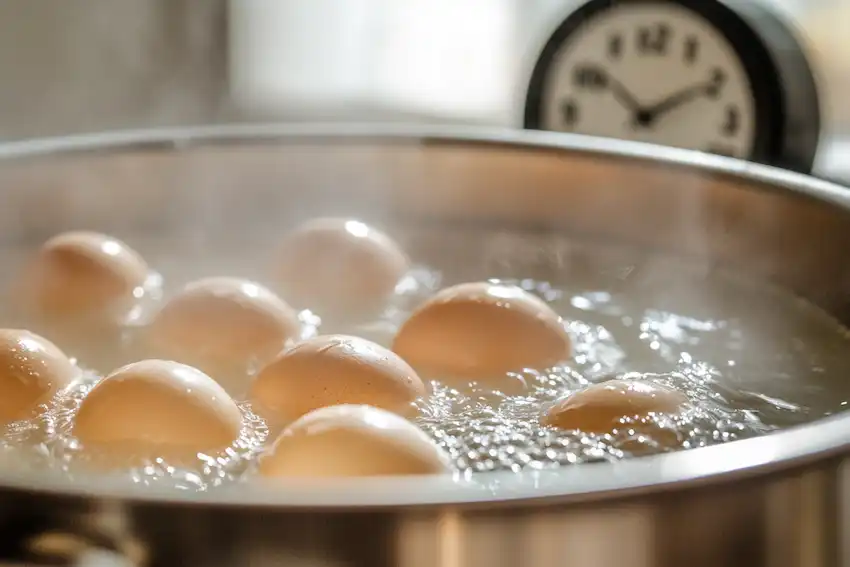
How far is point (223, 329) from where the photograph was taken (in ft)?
2.93

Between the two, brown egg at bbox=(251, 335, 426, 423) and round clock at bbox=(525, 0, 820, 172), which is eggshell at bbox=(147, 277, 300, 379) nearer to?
brown egg at bbox=(251, 335, 426, 423)

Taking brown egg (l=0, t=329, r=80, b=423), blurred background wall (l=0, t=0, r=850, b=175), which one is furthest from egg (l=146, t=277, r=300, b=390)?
blurred background wall (l=0, t=0, r=850, b=175)

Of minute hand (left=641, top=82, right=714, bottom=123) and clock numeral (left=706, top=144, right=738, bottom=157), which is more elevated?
minute hand (left=641, top=82, right=714, bottom=123)

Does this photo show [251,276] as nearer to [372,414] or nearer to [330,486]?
[372,414]

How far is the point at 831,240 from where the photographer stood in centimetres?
94

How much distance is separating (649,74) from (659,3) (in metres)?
0.11

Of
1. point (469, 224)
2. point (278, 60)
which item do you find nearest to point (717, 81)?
point (469, 224)

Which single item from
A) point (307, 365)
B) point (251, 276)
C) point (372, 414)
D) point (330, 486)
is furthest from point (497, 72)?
point (330, 486)

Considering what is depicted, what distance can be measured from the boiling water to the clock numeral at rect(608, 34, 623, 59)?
1.10 ft

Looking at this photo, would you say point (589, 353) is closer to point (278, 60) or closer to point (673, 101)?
point (673, 101)

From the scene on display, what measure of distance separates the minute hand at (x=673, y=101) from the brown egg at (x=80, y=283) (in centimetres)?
76

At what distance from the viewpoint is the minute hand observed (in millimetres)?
1350

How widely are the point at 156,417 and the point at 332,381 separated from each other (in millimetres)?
132

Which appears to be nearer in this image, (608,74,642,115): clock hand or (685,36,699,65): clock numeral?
(685,36,699,65): clock numeral
